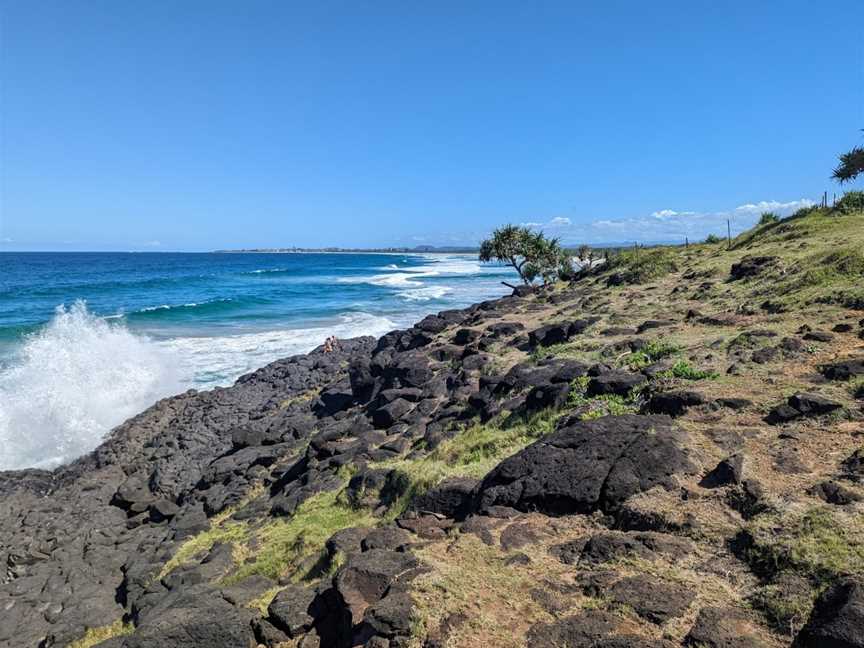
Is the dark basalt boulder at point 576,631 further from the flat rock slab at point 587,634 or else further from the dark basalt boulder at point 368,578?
the dark basalt boulder at point 368,578

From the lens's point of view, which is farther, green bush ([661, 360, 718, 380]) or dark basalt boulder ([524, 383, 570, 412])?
dark basalt boulder ([524, 383, 570, 412])

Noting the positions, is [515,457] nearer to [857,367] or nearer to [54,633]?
[857,367]

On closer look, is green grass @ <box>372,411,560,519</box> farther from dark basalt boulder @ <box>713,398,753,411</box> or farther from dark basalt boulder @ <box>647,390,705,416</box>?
dark basalt boulder @ <box>713,398,753,411</box>

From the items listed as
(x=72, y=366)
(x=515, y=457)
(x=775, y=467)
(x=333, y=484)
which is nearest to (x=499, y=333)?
(x=333, y=484)

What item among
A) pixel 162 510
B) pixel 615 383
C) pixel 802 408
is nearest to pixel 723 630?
pixel 802 408

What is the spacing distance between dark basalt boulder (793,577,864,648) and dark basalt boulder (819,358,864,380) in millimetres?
5672

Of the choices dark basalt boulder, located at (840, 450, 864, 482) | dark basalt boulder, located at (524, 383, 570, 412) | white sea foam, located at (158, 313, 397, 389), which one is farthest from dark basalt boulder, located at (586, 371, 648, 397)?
white sea foam, located at (158, 313, 397, 389)

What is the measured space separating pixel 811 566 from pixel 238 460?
15.4 m

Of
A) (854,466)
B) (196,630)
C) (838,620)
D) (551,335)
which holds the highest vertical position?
(551,335)

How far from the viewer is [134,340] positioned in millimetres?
34094

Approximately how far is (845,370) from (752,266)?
40.0 feet

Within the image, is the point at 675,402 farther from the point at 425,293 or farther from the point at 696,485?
the point at 425,293

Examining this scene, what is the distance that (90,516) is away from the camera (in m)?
15.1

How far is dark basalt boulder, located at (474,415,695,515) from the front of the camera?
7.46 metres
